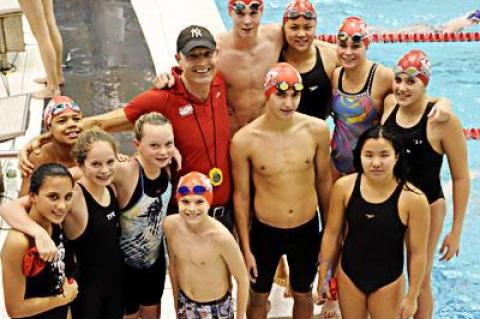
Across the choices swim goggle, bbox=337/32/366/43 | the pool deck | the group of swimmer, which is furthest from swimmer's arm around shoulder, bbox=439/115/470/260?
the pool deck

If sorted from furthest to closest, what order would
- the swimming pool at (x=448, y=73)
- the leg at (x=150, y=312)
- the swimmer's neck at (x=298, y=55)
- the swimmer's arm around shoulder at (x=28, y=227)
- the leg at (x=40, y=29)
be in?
the leg at (x=40, y=29), the swimming pool at (x=448, y=73), the swimmer's neck at (x=298, y=55), the leg at (x=150, y=312), the swimmer's arm around shoulder at (x=28, y=227)

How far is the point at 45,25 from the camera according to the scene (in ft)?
23.1

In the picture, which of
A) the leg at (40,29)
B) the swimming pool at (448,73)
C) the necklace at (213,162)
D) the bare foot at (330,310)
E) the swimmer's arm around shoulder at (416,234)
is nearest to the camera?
the swimmer's arm around shoulder at (416,234)

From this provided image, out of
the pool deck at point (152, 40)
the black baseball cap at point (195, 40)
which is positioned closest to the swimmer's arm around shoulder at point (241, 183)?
the black baseball cap at point (195, 40)

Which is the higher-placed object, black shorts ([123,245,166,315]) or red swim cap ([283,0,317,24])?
red swim cap ([283,0,317,24])

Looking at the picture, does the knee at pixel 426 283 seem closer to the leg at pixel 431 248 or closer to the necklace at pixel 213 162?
the leg at pixel 431 248

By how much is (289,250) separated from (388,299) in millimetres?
599

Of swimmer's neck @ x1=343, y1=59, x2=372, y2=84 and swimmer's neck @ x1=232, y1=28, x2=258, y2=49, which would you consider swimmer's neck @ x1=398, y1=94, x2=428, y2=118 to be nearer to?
swimmer's neck @ x1=343, y1=59, x2=372, y2=84

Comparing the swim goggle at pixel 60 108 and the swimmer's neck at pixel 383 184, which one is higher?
the swim goggle at pixel 60 108

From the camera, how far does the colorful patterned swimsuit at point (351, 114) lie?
13.9ft

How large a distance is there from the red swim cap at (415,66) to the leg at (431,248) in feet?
2.35

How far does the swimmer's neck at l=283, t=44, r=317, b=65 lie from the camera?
14.6ft

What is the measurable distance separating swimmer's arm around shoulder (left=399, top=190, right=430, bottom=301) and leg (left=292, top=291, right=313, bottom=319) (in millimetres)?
656

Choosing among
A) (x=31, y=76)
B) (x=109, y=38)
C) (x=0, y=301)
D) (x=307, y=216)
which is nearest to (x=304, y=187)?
(x=307, y=216)
